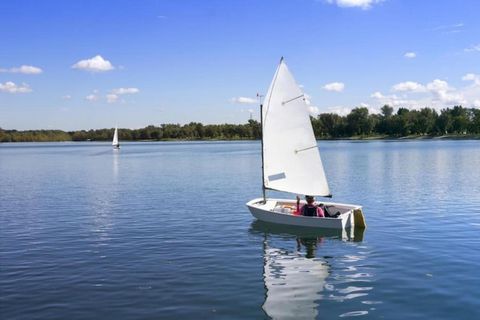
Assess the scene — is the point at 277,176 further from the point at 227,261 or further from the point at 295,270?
the point at 295,270

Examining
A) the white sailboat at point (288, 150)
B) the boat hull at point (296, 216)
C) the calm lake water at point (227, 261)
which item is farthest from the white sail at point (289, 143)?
the calm lake water at point (227, 261)

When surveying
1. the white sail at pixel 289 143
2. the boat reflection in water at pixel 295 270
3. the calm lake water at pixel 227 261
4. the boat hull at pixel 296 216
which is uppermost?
the white sail at pixel 289 143

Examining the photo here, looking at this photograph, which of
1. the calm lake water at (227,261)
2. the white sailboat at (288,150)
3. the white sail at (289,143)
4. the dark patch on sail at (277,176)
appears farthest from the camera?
the dark patch on sail at (277,176)

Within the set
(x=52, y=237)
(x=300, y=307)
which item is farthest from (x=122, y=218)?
(x=300, y=307)

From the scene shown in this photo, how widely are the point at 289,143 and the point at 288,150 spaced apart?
45 cm

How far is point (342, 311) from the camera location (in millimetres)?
15695

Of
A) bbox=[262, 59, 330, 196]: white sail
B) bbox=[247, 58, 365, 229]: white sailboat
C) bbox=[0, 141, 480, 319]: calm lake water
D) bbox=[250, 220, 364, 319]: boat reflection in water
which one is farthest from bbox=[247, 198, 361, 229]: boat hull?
bbox=[262, 59, 330, 196]: white sail

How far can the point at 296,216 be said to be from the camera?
28.7 meters

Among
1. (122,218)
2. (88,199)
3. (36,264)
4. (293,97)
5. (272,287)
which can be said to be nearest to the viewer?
(272,287)

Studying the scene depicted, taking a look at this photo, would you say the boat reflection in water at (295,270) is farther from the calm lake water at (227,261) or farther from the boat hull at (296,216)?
the boat hull at (296,216)

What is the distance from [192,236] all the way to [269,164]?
23.4 feet

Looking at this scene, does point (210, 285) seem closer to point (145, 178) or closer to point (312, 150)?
point (312, 150)

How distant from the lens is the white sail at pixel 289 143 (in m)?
30.0

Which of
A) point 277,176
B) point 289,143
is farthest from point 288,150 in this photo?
point 277,176
